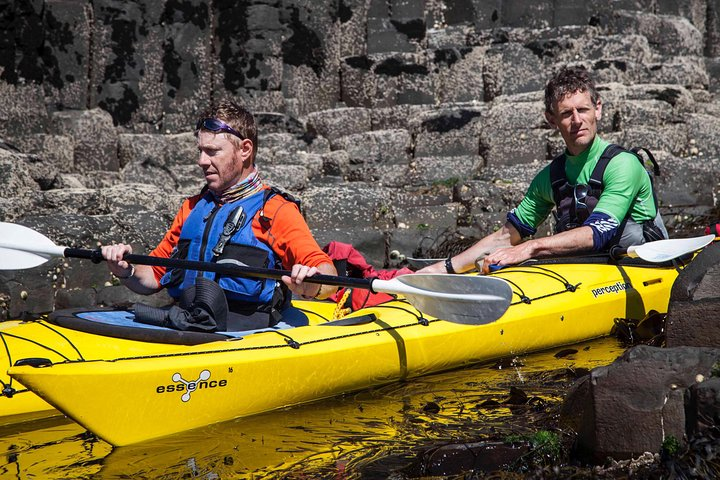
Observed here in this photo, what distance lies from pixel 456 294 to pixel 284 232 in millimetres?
747

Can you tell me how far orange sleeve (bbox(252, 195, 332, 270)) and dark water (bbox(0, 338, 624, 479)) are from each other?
2.14 feet

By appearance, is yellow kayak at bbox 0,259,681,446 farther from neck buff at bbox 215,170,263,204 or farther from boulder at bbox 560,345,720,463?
boulder at bbox 560,345,720,463

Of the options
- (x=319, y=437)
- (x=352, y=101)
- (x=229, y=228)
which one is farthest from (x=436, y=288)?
(x=352, y=101)

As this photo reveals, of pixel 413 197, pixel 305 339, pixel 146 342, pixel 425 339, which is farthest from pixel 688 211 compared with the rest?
pixel 146 342

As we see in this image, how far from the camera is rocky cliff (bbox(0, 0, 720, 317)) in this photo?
7938 millimetres

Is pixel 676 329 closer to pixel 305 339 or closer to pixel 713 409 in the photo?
pixel 713 409

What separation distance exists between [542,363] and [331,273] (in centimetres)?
131

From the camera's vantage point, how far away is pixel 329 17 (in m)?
9.35

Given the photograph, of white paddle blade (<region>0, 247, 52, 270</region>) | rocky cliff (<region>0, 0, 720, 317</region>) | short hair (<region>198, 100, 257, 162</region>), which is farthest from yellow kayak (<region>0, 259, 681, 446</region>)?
rocky cliff (<region>0, 0, 720, 317</region>)

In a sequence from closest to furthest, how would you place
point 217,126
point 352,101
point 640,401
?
1. point 640,401
2. point 217,126
3. point 352,101

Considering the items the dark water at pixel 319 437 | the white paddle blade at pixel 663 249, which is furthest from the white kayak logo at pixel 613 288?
the dark water at pixel 319 437

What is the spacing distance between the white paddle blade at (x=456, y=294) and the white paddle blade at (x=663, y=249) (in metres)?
1.32

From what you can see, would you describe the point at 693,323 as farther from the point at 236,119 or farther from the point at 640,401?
the point at 236,119

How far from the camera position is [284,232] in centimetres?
412
